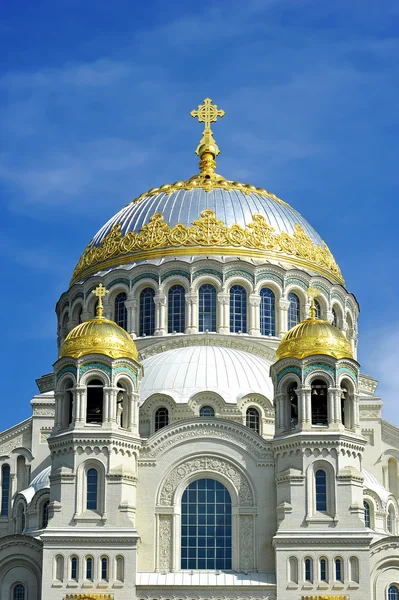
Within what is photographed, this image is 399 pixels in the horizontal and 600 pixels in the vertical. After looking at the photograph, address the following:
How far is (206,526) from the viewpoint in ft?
131

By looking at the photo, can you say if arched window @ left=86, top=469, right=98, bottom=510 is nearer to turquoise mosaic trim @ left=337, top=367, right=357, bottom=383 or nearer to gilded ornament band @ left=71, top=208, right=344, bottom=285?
turquoise mosaic trim @ left=337, top=367, right=357, bottom=383

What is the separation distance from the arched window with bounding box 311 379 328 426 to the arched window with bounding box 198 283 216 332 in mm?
8511

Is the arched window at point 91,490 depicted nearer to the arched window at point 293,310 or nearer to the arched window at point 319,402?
the arched window at point 319,402

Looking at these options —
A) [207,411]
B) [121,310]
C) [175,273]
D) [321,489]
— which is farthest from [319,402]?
[121,310]

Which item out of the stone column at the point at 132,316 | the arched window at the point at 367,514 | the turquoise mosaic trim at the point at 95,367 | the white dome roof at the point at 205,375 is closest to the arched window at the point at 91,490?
the turquoise mosaic trim at the point at 95,367

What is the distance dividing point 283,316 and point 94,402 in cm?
1054

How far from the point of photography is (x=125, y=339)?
137ft

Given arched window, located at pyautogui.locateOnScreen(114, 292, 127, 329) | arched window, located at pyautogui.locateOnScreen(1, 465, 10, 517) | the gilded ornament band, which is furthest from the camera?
the gilded ornament band

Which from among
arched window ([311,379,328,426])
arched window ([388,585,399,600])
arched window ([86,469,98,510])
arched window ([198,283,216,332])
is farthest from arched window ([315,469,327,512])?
arched window ([198,283,216,332])

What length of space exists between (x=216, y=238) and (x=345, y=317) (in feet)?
19.1

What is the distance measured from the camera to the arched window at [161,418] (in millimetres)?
44156

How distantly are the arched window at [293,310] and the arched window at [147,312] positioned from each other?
4823mm

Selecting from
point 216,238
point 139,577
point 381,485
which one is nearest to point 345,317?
point 216,238

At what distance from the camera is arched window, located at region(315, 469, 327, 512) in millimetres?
39469
